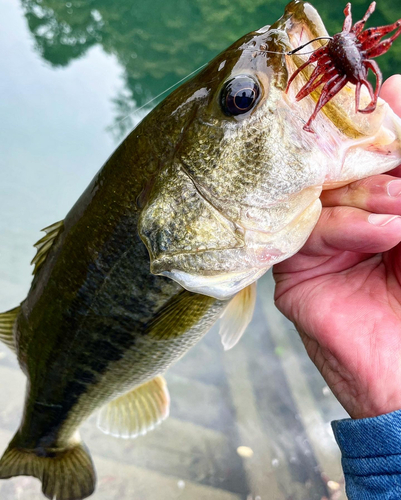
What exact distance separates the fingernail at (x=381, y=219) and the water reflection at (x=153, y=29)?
4.62m

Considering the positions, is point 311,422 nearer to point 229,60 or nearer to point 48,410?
point 48,410

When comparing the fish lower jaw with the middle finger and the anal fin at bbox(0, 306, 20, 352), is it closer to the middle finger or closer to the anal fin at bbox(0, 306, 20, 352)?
the middle finger

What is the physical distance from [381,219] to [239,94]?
39cm

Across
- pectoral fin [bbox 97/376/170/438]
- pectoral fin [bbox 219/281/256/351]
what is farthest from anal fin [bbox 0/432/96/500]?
pectoral fin [bbox 219/281/256/351]

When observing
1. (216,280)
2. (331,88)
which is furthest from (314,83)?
(216,280)

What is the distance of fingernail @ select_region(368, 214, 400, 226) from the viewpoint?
829 millimetres

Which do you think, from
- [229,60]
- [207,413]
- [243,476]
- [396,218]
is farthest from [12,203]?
[396,218]

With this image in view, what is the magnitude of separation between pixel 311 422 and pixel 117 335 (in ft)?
6.87

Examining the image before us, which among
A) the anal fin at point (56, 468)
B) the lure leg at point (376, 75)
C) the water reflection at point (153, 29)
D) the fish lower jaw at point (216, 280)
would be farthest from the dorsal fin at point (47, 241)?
the water reflection at point (153, 29)

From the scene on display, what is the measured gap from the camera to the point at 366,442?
0.97 m

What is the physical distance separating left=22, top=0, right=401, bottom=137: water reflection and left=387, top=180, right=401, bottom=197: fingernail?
4.62 meters

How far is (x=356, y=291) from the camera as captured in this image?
1105 mm

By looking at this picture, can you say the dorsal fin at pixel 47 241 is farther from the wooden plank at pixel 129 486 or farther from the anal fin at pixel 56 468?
the wooden plank at pixel 129 486

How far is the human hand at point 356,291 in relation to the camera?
851 millimetres
